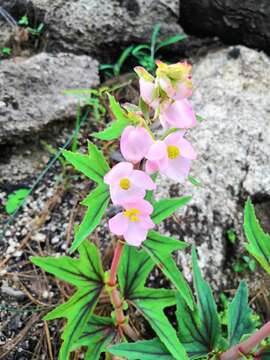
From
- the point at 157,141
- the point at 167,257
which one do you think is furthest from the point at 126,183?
the point at 167,257

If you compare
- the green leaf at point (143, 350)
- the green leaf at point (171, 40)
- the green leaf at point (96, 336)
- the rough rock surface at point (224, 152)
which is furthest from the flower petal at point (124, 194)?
the green leaf at point (171, 40)

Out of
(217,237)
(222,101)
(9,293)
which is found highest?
(222,101)

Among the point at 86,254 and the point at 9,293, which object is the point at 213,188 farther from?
the point at 9,293

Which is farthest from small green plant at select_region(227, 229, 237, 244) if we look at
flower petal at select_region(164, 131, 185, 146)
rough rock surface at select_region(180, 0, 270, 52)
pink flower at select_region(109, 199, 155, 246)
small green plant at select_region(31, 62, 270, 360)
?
rough rock surface at select_region(180, 0, 270, 52)

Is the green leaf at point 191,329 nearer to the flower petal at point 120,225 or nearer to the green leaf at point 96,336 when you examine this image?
the green leaf at point 96,336

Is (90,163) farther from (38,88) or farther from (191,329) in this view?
(38,88)

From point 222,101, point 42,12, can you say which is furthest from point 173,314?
point 42,12
